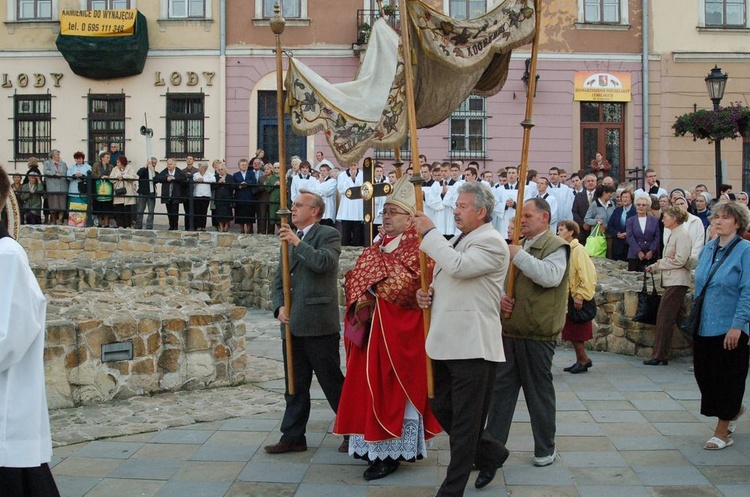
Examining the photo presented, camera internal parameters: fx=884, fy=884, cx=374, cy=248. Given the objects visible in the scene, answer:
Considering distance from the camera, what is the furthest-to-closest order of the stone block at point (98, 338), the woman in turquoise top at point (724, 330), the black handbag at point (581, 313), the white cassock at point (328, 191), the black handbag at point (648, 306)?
the white cassock at point (328, 191) < the black handbag at point (648, 306) < the black handbag at point (581, 313) < the stone block at point (98, 338) < the woman in turquoise top at point (724, 330)

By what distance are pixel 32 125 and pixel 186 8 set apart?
5.30 m

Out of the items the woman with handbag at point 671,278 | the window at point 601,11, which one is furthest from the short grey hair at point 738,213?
the window at point 601,11

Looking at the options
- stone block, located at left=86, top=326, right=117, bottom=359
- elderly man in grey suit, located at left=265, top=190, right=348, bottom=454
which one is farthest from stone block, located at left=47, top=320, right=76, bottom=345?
elderly man in grey suit, located at left=265, top=190, right=348, bottom=454

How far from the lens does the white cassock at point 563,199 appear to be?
1642 cm

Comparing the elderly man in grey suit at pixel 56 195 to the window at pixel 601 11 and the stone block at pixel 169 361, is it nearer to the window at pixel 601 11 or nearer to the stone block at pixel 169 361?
the stone block at pixel 169 361

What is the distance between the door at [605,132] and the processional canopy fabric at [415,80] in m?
17.9

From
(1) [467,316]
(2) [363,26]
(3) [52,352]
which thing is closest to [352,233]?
(2) [363,26]

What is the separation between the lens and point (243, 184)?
18.7 meters

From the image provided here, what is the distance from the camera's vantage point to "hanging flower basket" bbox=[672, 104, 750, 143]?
1530cm

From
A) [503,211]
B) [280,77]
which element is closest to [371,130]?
[280,77]

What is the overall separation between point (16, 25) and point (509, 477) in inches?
882

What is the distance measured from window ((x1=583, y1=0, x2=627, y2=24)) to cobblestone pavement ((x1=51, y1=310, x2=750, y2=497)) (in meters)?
17.4

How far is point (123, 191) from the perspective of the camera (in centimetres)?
1941

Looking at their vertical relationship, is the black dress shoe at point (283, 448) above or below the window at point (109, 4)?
below
